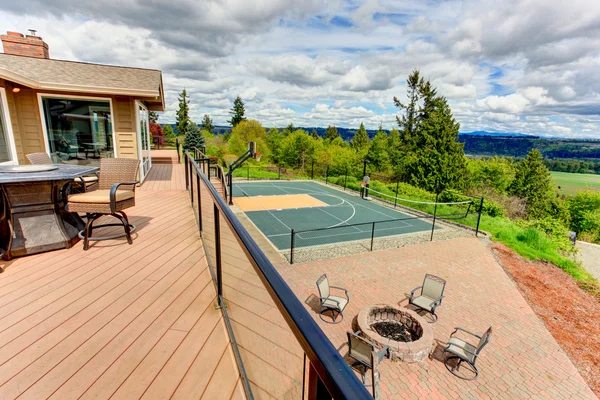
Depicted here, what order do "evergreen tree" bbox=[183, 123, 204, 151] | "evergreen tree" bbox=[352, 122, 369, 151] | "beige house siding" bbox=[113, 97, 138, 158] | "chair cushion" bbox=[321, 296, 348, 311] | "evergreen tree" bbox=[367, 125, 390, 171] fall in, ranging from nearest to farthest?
"chair cushion" bbox=[321, 296, 348, 311]
"beige house siding" bbox=[113, 97, 138, 158]
"evergreen tree" bbox=[183, 123, 204, 151]
"evergreen tree" bbox=[367, 125, 390, 171]
"evergreen tree" bbox=[352, 122, 369, 151]

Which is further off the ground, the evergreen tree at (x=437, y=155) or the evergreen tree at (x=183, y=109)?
the evergreen tree at (x=183, y=109)

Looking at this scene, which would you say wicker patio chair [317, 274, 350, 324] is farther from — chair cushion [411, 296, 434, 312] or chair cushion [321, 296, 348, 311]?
chair cushion [411, 296, 434, 312]

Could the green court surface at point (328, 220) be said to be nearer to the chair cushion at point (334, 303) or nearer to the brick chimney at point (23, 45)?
the chair cushion at point (334, 303)

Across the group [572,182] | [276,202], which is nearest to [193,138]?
[276,202]

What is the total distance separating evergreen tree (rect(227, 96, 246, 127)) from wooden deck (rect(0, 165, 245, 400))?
60.6 metres

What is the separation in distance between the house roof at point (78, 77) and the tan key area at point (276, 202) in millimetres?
8853

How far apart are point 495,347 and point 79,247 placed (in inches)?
304

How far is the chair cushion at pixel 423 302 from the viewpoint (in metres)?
6.85

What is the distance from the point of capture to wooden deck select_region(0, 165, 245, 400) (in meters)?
1.61

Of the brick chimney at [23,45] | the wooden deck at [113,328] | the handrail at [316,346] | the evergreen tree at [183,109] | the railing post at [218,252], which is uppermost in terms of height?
the evergreen tree at [183,109]

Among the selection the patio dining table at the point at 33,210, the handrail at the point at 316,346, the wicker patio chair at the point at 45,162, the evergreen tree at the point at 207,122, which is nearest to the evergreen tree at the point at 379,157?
the evergreen tree at the point at 207,122

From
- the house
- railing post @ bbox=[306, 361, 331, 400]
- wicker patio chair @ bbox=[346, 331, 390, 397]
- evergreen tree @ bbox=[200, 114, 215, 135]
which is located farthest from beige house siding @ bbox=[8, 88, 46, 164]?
evergreen tree @ bbox=[200, 114, 215, 135]

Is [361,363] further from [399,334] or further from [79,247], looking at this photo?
[79,247]

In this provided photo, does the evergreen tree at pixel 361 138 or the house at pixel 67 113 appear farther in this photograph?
the evergreen tree at pixel 361 138
